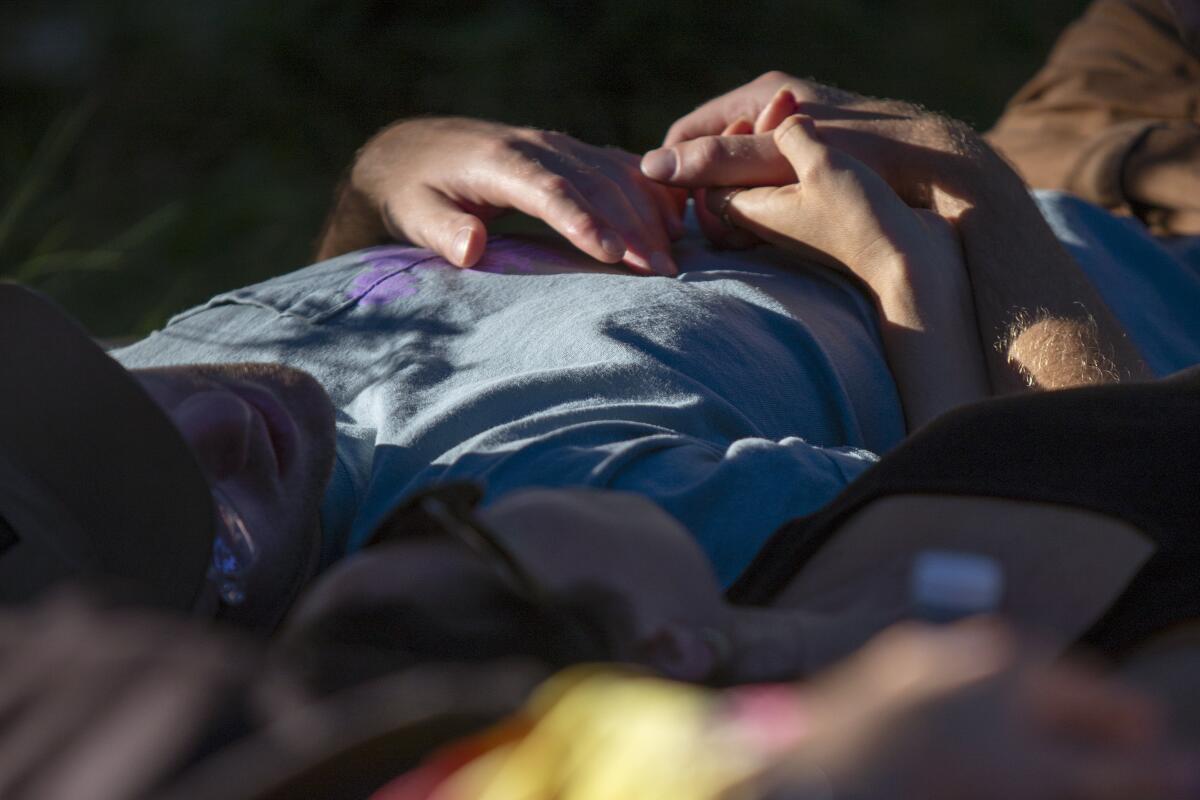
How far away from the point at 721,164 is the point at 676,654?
1055 millimetres

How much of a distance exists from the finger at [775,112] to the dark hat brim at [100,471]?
3.47ft

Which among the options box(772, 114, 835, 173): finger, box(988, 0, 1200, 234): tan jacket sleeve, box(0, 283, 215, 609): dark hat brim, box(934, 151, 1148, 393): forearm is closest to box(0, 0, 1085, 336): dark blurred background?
box(988, 0, 1200, 234): tan jacket sleeve

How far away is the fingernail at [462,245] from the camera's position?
1536 millimetres

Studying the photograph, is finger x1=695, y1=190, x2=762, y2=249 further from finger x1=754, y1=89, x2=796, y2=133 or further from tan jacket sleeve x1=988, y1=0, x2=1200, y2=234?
tan jacket sleeve x1=988, y1=0, x2=1200, y2=234

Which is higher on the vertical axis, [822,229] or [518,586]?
[518,586]

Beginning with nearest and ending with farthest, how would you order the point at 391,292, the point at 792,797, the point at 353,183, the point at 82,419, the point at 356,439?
the point at 792,797, the point at 82,419, the point at 356,439, the point at 391,292, the point at 353,183

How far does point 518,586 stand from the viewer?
685 millimetres

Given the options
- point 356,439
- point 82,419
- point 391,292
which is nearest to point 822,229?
point 391,292

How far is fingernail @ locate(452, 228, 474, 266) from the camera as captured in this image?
1.54 metres

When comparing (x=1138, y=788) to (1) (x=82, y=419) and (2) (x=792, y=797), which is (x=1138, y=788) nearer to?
(2) (x=792, y=797)

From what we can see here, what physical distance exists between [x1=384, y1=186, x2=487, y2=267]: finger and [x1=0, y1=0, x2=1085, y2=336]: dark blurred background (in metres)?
2.34

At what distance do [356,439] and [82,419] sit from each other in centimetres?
40

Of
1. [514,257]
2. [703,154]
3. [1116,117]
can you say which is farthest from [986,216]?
[1116,117]

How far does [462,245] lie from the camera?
1.54m
